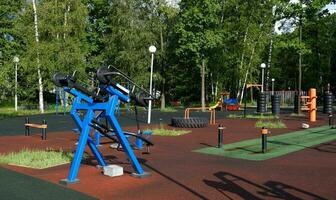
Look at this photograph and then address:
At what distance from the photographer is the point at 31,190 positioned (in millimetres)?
7418

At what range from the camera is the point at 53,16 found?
35.5 meters

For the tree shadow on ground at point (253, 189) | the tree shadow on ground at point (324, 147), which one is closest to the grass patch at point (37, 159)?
the tree shadow on ground at point (253, 189)

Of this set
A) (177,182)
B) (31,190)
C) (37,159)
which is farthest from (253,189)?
(37,159)

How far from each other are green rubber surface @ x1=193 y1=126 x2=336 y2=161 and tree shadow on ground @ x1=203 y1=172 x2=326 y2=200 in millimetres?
2777

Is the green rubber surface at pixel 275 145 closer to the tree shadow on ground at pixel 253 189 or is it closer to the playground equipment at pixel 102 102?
the tree shadow on ground at pixel 253 189

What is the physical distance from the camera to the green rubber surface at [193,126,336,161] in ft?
37.8

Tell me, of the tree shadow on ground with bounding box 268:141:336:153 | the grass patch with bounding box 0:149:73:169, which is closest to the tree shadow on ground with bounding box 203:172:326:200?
the grass patch with bounding box 0:149:73:169

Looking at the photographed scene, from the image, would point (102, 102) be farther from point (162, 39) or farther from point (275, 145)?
point (162, 39)

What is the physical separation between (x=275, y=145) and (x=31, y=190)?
27.2 ft

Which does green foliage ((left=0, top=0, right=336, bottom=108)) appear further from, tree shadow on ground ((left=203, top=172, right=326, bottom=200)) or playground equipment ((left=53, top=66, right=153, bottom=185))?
tree shadow on ground ((left=203, top=172, right=326, bottom=200))

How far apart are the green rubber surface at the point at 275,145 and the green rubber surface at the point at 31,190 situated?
5.14 metres

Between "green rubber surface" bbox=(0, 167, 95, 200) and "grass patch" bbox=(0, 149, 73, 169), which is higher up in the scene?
"grass patch" bbox=(0, 149, 73, 169)

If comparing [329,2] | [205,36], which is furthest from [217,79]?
[329,2]

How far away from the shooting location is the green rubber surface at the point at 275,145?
37.8ft
